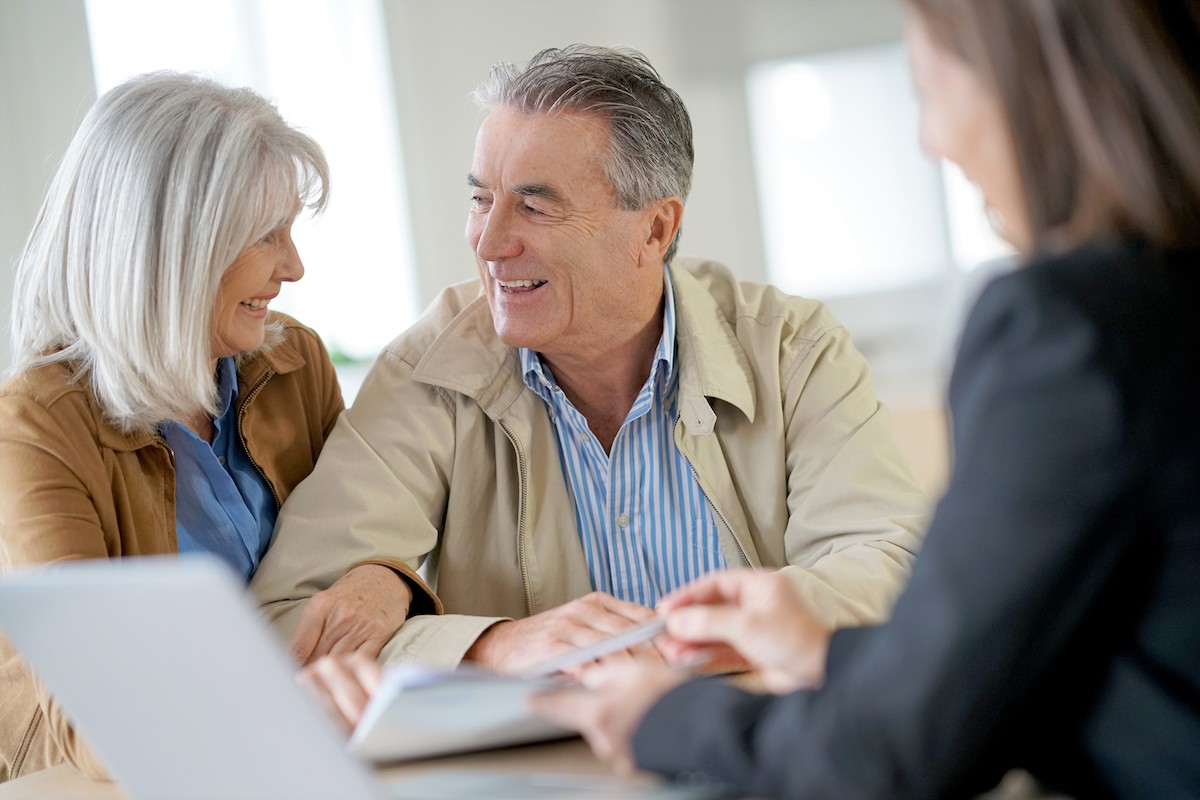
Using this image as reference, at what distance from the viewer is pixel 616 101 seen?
1.87 m

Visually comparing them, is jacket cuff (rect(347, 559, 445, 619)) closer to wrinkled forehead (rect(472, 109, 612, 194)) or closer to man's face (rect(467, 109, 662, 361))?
man's face (rect(467, 109, 662, 361))

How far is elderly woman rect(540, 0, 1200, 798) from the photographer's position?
620mm

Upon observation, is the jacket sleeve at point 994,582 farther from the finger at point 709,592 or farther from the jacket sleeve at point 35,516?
the jacket sleeve at point 35,516

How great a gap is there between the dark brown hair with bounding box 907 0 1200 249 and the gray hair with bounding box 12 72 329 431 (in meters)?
1.07

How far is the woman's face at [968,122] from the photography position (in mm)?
741

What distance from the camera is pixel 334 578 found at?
1556mm

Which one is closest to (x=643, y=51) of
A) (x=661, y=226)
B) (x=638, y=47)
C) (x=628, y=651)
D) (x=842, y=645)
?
(x=638, y=47)

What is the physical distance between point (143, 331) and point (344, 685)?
26.7 inches

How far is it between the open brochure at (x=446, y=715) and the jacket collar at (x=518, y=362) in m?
0.82

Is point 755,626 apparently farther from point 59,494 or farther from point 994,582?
point 59,494

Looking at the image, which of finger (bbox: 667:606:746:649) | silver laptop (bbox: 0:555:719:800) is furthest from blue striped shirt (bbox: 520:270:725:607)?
silver laptop (bbox: 0:555:719:800)

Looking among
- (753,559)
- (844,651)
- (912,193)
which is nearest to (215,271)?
(753,559)

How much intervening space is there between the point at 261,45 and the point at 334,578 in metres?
3.01

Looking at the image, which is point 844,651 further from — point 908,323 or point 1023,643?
point 908,323
